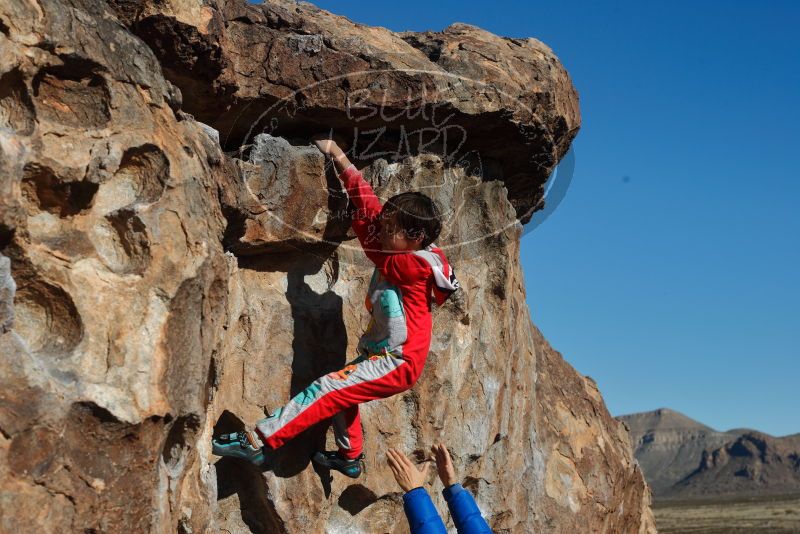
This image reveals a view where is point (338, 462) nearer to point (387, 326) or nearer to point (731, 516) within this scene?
point (387, 326)

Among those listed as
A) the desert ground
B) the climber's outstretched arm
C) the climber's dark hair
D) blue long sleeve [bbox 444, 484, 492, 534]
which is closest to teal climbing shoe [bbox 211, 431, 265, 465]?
the climber's outstretched arm

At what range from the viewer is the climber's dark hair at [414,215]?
5.30 metres

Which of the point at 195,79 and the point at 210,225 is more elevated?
the point at 195,79

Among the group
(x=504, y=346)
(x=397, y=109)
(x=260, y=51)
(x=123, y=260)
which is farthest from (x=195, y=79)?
(x=504, y=346)

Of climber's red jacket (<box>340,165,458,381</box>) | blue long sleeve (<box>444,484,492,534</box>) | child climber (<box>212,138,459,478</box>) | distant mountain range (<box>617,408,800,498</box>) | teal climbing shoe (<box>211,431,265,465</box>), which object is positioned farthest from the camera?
distant mountain range (<box>617,408,800,498</box>)

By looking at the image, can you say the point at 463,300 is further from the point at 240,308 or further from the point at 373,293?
the point at 240,308

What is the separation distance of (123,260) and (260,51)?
2.23 meters

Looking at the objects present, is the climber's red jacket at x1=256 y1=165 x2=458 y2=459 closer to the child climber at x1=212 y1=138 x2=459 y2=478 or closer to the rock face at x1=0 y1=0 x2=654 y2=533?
the child climber at x1=212 y1=138 x2=459 y2=478

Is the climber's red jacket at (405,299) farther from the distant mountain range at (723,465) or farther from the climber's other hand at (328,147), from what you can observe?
the distant mountain range at (723,465)

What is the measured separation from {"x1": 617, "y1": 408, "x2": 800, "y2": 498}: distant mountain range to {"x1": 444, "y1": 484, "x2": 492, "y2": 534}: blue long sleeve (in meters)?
69.1

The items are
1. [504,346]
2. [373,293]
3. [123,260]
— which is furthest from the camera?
[504,346]

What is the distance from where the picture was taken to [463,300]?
21.2 ft

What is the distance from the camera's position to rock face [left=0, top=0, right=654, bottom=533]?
3.73m

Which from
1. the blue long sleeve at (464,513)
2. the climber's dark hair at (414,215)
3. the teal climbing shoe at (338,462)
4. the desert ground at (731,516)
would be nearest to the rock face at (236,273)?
the teal climbing shoe at (338,462)
